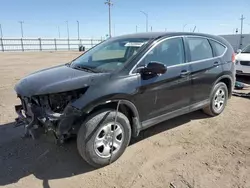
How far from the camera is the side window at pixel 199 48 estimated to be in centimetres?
443

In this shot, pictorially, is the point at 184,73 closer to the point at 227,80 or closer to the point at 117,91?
the point at 117,91

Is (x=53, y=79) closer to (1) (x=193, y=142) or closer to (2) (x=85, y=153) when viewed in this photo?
(2) (x=85, y=153)

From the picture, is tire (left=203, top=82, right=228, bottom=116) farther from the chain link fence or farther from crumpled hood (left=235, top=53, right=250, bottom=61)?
the chain link fence

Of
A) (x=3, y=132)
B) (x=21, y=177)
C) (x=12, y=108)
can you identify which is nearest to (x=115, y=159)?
(x=21, y=177)

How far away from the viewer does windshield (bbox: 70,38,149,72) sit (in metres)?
3.73

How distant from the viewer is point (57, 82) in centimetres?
327

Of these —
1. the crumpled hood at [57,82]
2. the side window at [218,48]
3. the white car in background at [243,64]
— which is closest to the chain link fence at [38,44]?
the white car in background at [243,64]

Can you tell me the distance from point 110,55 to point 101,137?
5.47 feet

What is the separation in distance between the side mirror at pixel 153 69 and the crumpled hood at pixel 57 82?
1.77 feet

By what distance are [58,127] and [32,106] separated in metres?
0.56

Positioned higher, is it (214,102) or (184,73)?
(184,73)

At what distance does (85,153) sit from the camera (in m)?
3.16

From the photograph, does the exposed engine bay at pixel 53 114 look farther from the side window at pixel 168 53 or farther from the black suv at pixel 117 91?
the side window at pixel 168 53

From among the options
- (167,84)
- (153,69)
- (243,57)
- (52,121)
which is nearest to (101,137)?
(52,121)
